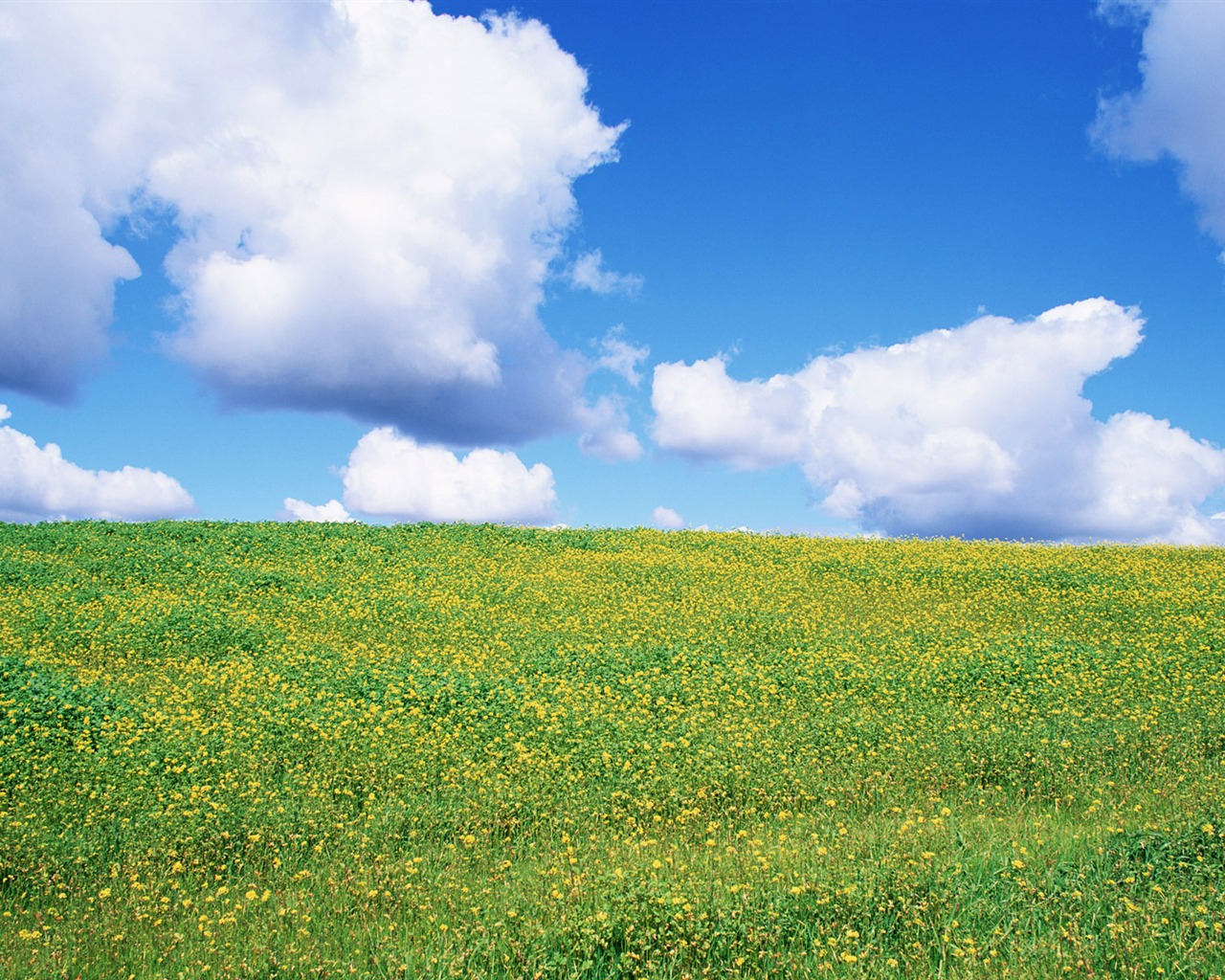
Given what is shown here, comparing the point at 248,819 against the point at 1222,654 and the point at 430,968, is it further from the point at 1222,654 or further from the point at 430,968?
the point at 1222,654

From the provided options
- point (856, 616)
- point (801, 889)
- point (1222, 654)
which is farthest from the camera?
point (856, 616)

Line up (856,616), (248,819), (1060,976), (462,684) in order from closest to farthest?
(1060,976)
(248,819)
(462,684)
(856,616)

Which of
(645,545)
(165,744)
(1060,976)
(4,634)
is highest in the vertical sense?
(645,545)

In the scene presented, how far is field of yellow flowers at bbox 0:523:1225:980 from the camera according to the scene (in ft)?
22.6

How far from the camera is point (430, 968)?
20.9 feet

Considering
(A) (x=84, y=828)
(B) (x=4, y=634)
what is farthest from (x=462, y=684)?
(B) (x=4, y=634)

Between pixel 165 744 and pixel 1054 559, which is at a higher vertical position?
pixel 1054 559

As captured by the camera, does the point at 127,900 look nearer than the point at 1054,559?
Yes

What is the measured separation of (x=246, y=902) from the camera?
8227mm

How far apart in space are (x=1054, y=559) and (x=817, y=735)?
22.8 m

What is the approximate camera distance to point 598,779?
38.3 ft

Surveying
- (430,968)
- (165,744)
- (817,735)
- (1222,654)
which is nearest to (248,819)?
(165,744)

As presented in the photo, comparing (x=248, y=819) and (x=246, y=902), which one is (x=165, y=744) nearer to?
(x=248, y=819)

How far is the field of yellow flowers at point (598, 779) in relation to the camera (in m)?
6.90
